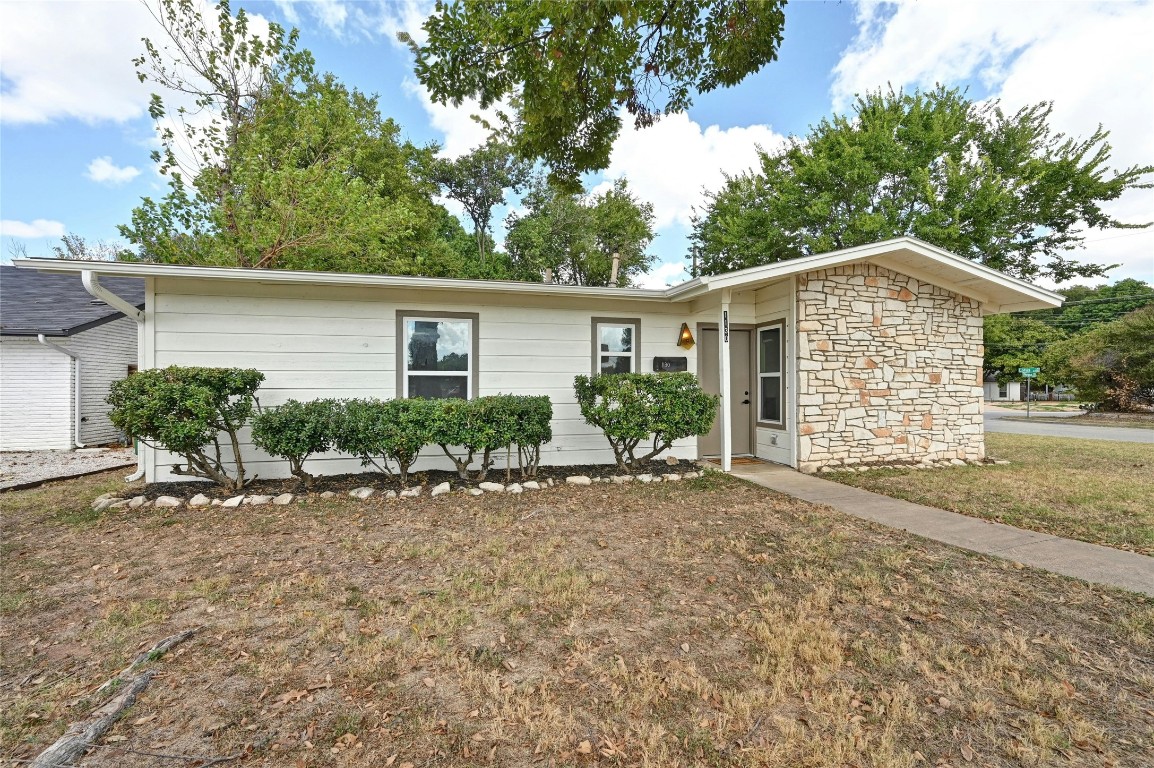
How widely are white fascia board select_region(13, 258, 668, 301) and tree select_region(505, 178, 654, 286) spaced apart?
13.5 metres

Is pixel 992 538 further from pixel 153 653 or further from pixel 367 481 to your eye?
pixel 367 481

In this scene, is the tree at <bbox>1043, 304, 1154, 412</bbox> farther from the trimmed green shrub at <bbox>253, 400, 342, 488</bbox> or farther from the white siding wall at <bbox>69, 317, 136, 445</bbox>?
the white siding wall at <bbox>69, 317, 136, 445</bbox>

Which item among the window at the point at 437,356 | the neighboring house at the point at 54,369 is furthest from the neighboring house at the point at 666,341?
the neighboring house at the point at 54,369

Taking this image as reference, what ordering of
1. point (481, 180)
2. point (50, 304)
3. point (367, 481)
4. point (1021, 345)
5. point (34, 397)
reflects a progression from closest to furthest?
1. point (367, 481)
2. point (34, 397)
3. point (50, 304)
4. point (481, 180)
5. point (1021, 345)

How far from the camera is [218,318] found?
5766 millimetres

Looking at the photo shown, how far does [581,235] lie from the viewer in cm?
2123

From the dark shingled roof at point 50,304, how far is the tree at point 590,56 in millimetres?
8812

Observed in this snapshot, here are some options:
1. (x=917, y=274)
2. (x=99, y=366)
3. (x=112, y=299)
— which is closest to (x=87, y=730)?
(x=112, y=299)

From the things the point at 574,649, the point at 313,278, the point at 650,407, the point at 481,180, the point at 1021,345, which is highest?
the point at 481,180

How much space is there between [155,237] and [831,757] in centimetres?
1444

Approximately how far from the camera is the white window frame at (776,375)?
23.7ft

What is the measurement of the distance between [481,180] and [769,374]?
19.1 m

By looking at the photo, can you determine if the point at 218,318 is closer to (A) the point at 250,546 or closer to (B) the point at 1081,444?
(A) the point at 250,546

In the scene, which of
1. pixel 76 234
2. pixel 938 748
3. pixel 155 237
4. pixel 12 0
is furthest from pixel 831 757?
pixel 76 234
